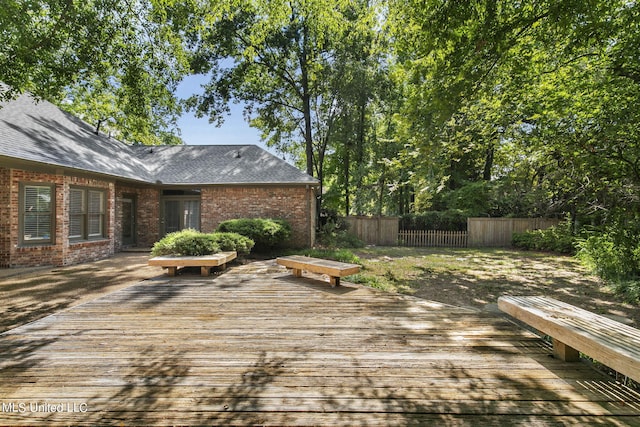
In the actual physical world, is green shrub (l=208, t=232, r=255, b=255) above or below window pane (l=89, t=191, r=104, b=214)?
below

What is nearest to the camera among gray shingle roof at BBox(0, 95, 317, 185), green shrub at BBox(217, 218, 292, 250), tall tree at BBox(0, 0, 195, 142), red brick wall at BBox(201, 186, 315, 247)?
tall tree at BBox(0, 0, 195, 142)

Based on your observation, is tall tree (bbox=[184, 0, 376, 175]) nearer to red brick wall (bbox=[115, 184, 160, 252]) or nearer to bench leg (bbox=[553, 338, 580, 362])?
red brick wall (bbox=[115, 184, 160, 252])

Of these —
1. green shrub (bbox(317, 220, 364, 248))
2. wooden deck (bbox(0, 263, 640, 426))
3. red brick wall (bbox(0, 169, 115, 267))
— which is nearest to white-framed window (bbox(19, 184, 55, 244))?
red brick wall (bbox(0, 169, 115, 267))

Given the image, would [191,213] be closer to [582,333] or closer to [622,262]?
[582,333]

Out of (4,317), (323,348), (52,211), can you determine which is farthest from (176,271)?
(323,348)

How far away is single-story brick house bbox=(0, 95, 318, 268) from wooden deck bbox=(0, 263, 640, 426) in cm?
582

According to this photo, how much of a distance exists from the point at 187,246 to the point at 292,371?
552 centimetres

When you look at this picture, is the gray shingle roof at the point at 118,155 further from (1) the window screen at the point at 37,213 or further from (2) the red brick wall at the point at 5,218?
(1) the window screen at the point at 37,213

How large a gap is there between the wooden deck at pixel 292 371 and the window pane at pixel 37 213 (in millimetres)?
5875

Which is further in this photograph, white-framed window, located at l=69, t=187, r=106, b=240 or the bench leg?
white-framed window, located at l=69, t=187, r=106, b=240

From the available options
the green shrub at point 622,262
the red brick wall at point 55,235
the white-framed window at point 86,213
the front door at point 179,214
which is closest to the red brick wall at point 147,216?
the front door at point 179,214

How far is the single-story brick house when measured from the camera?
316 inches

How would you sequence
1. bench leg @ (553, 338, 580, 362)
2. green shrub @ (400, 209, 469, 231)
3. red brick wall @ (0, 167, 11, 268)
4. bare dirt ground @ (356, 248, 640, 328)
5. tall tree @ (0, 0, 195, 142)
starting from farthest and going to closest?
green shrub @ (400, 209, 469, 231) → red brick wall @ (0, 167, 11, 268) → tall tree @ (0, 0, 195, 142) → bare dirt ground @ (356, 248, 640, 328) → bench leg @ (553, 338, 580, 362)

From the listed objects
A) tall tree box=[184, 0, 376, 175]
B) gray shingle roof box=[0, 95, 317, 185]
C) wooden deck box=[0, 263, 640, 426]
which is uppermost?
tall tree box=[184, 0, 376, 175]
